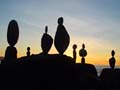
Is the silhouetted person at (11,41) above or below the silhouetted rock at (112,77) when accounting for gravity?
above

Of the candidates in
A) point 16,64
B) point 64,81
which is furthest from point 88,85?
point 16,64

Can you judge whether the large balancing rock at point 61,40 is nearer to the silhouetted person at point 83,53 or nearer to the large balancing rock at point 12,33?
the large balancing rock at point 12,33

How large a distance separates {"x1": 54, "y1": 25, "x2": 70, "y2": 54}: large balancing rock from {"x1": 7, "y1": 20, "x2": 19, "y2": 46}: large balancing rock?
86.2 inches

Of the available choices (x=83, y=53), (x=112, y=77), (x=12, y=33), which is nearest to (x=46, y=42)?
(x=12, y=33)

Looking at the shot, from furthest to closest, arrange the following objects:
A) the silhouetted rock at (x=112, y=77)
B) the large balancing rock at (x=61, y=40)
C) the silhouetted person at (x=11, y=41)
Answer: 1. the silhouetted rock at (x=112, y=77)
2. the silhouetted person at (x=11, y=41)
3. the large balancing rock at (x=61, y=40)

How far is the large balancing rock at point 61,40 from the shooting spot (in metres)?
12.0

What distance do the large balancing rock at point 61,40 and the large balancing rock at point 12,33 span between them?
2189 mm

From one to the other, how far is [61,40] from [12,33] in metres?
2.59

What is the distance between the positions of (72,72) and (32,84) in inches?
64.0

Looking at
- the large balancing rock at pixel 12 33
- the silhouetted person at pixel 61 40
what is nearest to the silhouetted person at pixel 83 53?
the large balancing rock at pixel 12 33

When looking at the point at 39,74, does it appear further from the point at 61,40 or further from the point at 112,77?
the point at 112,77

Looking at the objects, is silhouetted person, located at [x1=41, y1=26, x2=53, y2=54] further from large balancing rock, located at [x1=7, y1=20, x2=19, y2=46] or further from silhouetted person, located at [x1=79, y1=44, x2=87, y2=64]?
silhouetted person, located at [x1=79, y1=44, x2=87, y2=64]

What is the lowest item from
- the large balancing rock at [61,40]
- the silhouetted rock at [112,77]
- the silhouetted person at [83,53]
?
the silhouetted rock at [112,77]

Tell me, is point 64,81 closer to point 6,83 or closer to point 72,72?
point 72,72
